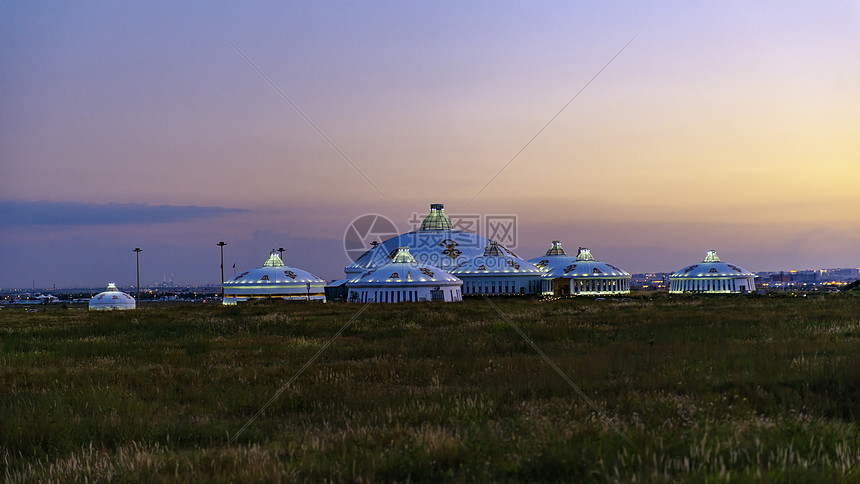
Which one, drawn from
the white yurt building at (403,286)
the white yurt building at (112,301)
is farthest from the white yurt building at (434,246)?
the white yurt building at (112,301)

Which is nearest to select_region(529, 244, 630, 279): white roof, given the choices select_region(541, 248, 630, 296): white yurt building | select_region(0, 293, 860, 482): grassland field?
select_region(541, 248, 630, 296): white yurt building

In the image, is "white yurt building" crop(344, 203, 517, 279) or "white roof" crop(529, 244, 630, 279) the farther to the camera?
"white yurt building" crop(344, 203, 517, 279)


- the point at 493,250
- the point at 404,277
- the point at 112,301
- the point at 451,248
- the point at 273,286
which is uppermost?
the point at 451,248

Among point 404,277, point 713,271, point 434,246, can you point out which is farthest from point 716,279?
point 404,277

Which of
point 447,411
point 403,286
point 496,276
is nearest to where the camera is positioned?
point 447,411

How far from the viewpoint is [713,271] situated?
108500 mm

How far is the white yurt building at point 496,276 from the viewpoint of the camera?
99.0 metres

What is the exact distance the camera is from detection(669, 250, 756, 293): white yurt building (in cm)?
10638

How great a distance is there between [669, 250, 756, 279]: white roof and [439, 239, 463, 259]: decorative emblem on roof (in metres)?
37.4

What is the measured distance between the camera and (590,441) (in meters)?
7.46

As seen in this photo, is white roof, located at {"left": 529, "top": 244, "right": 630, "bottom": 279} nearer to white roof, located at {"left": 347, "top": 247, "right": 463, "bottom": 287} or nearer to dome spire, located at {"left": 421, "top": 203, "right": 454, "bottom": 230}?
dome spire, located at {"left": 421, "top": 203, "right": 454, "bottom": 230}

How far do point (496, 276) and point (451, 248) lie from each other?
1432 centimetres

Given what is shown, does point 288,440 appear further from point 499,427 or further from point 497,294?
point 497,294

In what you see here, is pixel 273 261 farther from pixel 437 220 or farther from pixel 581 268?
pixel 581 268
